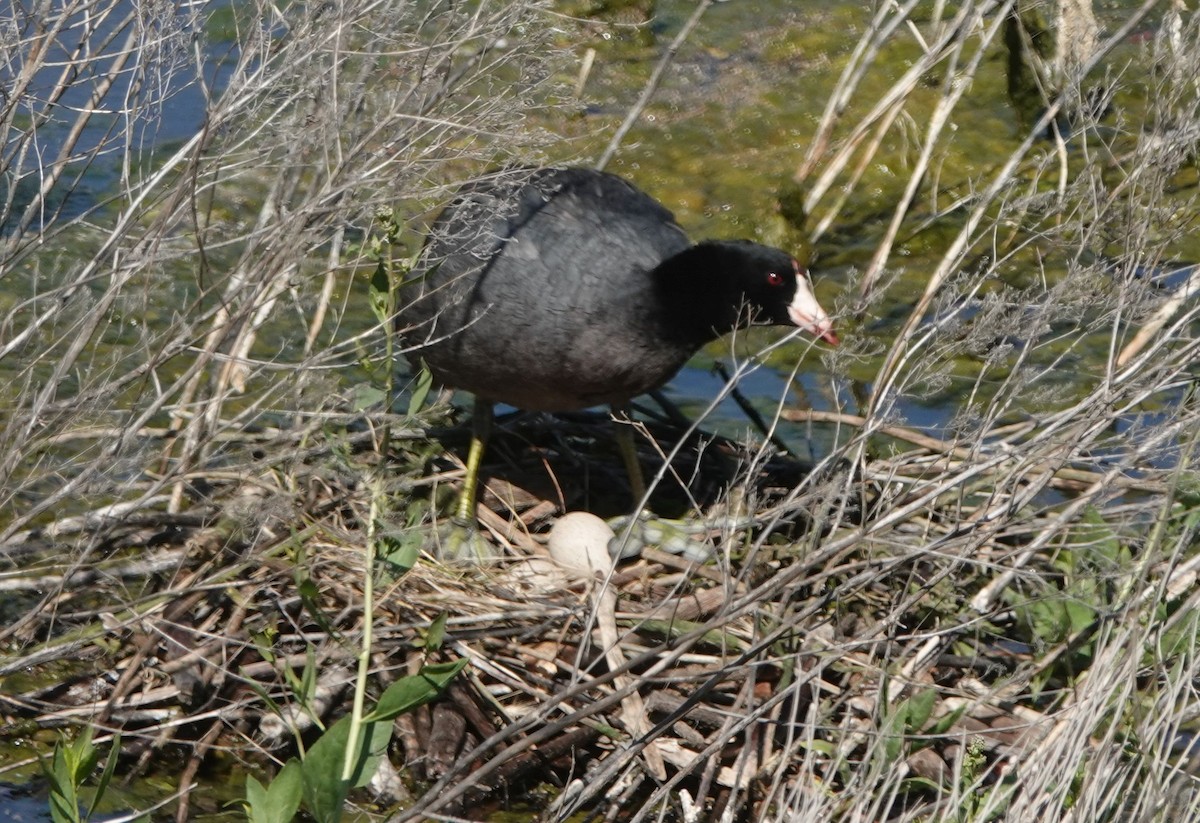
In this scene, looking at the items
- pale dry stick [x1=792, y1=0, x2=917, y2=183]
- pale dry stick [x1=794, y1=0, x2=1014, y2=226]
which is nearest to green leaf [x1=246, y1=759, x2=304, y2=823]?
pale dry stick [x1=794, y1=0, x2=1014, y2=226]

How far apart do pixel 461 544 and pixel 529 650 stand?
17.6 inches

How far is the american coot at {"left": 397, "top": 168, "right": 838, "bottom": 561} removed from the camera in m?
3.85

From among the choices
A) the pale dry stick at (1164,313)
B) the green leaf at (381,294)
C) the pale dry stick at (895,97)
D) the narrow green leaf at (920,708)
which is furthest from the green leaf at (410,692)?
the pale dry stick at (895,97)

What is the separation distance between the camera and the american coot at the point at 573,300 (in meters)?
3.85

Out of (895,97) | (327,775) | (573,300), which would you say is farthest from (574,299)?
(327,775)

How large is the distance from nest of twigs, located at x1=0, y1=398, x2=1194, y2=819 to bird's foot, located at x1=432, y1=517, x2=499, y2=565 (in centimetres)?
5

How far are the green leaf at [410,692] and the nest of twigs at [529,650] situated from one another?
0.32 metres

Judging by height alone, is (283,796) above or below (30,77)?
below

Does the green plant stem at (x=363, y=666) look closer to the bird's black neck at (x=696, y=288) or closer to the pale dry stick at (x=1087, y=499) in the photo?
the pale dry stick at (x=1087, y=499)

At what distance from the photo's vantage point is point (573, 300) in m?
3.88

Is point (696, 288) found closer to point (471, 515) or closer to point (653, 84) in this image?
point (653, 84)

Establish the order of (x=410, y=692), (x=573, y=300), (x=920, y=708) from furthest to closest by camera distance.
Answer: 1. (x=573, y=300)
2. (x=920, y=708)
3. (x=410, y=692)

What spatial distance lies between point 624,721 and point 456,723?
0.38m

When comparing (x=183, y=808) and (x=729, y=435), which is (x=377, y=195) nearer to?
(x=183, y=808)
